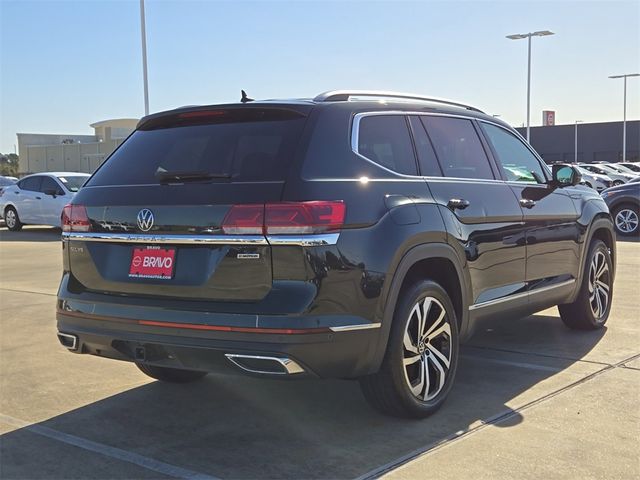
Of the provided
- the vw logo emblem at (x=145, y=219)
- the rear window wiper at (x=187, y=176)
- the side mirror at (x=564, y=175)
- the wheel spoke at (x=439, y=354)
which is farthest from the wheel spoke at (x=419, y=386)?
the side mirror at (x=564, y=175)

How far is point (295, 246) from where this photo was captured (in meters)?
3.48

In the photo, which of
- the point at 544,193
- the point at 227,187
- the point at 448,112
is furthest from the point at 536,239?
the point at 227,187

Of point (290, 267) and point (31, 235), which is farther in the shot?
point (31, 235)

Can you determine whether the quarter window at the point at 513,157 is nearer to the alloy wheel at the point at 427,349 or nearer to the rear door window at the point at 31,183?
the alloy wheel at the point at 427,349

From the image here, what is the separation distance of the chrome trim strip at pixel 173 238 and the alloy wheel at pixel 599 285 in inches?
151

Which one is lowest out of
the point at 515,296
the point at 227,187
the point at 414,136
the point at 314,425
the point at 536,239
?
the point at 314,425

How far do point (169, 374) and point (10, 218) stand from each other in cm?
1641

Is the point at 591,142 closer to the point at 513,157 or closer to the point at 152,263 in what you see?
the point at 513,157

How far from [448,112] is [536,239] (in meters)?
1.18

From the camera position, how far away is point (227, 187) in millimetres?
3693

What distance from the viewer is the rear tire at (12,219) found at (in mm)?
19484

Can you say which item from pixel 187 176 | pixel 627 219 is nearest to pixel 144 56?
pixel 627 219

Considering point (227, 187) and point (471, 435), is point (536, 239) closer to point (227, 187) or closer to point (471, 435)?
point (471, 435)

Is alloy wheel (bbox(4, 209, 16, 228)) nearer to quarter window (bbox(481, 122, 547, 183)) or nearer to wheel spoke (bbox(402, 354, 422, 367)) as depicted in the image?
quarter window (bbox(481, 122, 547, 183))
